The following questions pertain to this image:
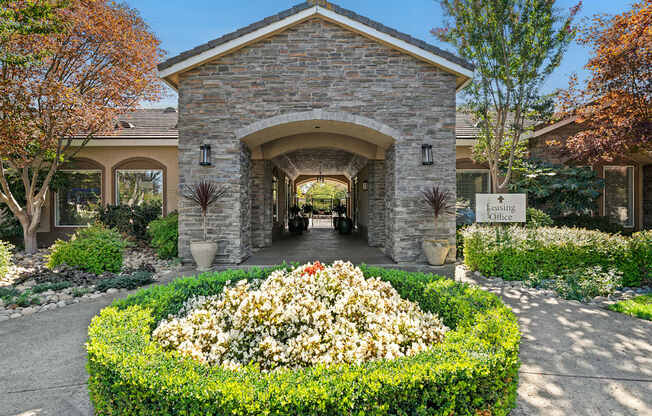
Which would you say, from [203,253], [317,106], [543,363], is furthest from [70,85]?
[543,363]

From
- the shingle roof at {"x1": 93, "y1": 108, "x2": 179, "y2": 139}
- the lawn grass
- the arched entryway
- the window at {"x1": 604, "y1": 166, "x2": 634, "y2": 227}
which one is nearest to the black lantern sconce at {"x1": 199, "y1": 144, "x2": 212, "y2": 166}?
the arched entryway

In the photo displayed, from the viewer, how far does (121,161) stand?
1193 cm

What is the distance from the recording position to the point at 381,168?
10633mm

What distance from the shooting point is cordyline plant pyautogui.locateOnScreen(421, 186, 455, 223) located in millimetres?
7473

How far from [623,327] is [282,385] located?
4.45m

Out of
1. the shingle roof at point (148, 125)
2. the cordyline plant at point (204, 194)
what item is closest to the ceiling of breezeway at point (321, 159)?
the shingle roof at point (148, 125)

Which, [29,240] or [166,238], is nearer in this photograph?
[166,238]

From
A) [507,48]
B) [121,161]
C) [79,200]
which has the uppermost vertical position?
[507,48]

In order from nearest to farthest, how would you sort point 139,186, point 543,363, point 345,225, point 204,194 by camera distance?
point 543,363 → point 204,194 → point 139,186 → point 345,225

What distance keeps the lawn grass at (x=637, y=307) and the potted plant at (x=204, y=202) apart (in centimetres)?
692

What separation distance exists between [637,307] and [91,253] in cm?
902

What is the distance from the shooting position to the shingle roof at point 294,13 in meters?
7.34

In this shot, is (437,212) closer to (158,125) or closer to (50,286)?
(50,286)

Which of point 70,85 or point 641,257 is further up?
point 70,85
